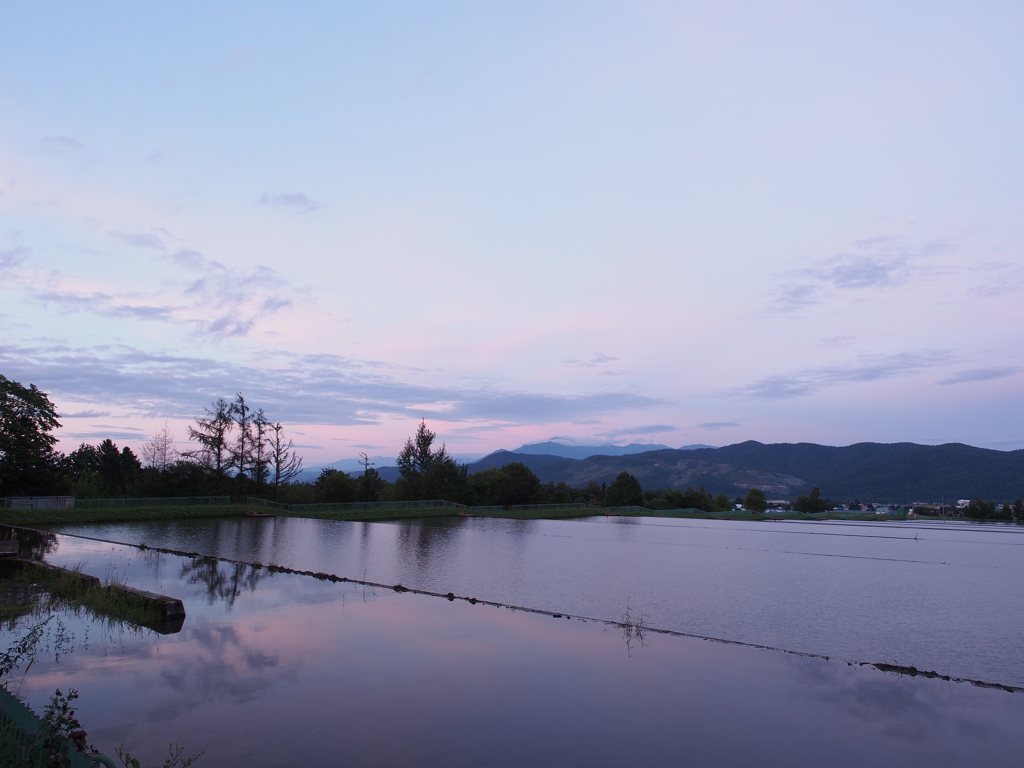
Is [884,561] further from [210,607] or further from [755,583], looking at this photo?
[210,607]

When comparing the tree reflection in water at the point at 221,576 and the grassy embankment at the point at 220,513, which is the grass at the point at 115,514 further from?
the tree reflection in water at the point at 221,576

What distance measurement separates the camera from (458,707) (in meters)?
8.14

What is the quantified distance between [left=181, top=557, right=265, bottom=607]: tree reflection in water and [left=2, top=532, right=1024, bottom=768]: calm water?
1017mm

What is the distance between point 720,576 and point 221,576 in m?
15.4

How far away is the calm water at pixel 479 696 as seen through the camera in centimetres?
694

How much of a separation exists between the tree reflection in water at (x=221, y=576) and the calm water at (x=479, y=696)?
1.02m

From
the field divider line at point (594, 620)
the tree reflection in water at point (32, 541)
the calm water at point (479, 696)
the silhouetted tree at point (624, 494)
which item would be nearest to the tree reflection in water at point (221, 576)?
the field divider line at point (594, 620)

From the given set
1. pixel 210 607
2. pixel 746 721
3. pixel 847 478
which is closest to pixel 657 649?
pixel 746 721

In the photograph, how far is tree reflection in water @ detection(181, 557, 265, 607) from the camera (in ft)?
49.8

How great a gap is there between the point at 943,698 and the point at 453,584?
11938 millimetres

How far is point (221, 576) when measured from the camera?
17.8m

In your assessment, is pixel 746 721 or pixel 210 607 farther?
pixel 210 607

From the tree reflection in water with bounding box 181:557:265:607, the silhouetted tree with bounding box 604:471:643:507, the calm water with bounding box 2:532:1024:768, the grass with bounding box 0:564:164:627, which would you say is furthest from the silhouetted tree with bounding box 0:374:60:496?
the silhouetted tree with bounding box 604:471:643:507

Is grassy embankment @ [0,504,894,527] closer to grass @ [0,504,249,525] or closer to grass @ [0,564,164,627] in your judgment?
grass @ [0,504,249,525]
